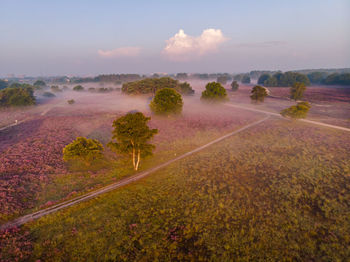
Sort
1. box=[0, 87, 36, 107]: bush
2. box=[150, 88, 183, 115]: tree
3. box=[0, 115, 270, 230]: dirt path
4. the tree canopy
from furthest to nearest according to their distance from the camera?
the tree canopy, box=[0, 87, 36, 107]: bush, box=[150, 88, 183, 115]: tree, box=[0, 115, 270, 230]: dirt path

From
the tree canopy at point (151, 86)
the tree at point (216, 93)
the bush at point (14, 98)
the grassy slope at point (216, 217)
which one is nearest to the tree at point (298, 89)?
the tree at point (216, 93)

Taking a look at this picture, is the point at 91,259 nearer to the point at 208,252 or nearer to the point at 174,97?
the point at 208,252

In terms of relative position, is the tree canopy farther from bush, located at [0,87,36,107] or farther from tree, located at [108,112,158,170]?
tree, located at [108,112,158,170]

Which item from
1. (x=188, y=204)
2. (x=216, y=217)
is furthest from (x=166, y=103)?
(x=216, y=217)

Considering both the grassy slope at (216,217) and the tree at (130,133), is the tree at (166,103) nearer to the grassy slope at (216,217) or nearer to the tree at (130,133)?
the grassy slope at (216,217)

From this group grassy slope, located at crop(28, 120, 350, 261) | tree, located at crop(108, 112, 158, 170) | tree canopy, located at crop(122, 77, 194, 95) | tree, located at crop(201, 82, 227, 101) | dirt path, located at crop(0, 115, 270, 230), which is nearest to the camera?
grassy slope, located at crop(28, 120, 350, 261)

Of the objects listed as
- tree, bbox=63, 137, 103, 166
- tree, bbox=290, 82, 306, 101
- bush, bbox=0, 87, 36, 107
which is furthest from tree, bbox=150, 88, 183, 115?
bush, bbox=0, 87, 36, 107
